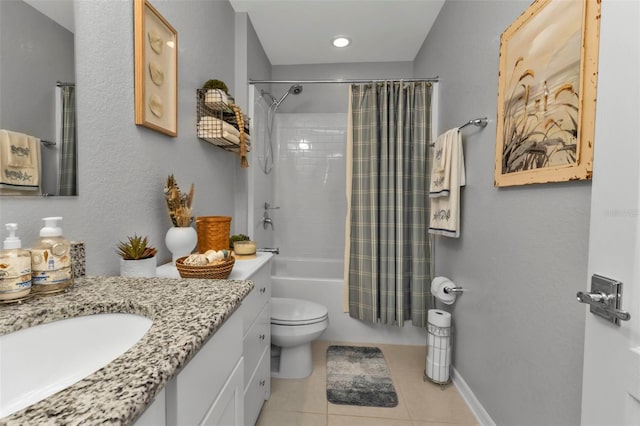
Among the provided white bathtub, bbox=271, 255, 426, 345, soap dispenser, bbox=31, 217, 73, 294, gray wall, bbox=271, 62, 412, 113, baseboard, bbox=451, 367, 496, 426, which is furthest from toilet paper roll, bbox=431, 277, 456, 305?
gray wall, bbox=271, 62, 412, 113

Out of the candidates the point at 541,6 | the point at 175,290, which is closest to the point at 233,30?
the point at 541,6

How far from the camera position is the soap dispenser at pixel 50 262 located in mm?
711

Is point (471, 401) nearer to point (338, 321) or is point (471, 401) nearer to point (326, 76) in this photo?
point (338, 321)

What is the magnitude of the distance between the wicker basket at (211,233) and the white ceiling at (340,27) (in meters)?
1.61

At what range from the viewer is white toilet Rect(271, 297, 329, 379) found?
184 cm

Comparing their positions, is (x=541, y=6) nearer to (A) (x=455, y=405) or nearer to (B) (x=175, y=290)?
(B) (x=175, y=290)

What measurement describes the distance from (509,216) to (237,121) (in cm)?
154

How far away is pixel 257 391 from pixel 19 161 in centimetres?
134

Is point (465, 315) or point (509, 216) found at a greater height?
point (509, 216)

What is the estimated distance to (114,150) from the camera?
1.07 metres

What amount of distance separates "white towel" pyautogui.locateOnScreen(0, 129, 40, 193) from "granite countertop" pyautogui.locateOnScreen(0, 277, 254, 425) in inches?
11.2

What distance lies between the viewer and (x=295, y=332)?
1.84 metres

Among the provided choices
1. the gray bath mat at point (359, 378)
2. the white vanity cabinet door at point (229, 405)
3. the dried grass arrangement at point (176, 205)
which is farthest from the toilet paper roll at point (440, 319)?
the dried grass arrangement at point (176, 205)

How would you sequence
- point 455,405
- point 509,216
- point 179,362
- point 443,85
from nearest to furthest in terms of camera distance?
point 179,362
point 509,216
point 455,405
point 443,85
